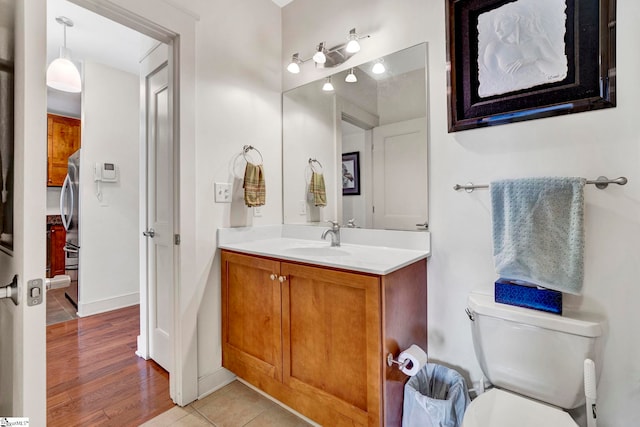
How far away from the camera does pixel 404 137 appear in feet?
5.40

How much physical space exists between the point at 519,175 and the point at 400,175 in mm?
565

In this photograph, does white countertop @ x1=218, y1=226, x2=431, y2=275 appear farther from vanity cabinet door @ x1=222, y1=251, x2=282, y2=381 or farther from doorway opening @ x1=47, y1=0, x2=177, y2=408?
doorway opening @ x1=47, y1=0, x2=177, y2=408

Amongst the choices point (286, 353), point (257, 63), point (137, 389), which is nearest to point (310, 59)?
point (257, 63)

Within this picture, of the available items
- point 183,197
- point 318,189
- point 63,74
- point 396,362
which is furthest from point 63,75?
point 396,362

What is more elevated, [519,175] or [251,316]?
[519,175]

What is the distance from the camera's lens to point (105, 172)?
9.78 feet

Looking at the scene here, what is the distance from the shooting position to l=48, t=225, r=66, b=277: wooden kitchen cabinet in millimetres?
3939

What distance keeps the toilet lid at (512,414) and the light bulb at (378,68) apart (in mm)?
1670

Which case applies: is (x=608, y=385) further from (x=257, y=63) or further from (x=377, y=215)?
(x=257, y=63)

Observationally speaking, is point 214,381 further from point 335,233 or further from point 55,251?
point 55,251

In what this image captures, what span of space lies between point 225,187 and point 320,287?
927 mm

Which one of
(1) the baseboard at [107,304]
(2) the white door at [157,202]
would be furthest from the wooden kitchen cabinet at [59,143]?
(2) the white door at [157,202]

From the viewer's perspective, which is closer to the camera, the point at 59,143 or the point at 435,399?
the point at 435,399

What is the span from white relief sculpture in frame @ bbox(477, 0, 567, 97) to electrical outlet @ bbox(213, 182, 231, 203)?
1479 millimetres
